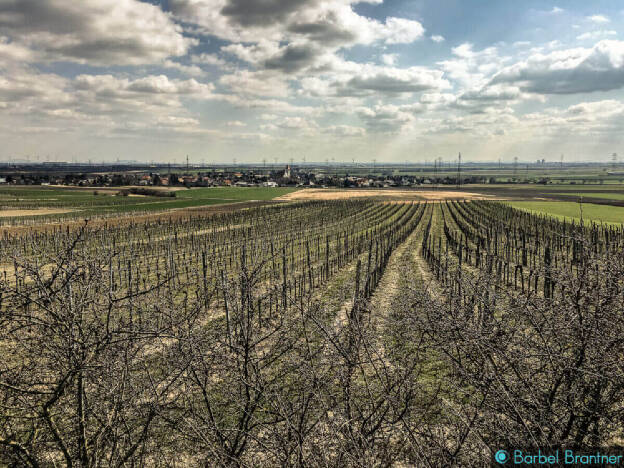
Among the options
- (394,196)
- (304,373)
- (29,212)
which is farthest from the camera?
(394,196)

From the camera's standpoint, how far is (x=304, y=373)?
153 inches

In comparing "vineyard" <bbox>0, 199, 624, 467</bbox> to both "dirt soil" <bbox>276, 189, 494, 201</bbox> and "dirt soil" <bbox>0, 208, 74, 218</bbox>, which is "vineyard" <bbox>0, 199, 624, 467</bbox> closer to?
"dirt soil" <bbox>0, 208, 74, 218</bbox>

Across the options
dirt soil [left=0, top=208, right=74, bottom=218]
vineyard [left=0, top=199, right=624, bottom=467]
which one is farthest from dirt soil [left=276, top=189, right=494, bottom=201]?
vineyard [left=0, top=199, right=624, bottom=467]

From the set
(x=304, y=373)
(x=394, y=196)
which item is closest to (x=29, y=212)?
(x=304, y=373)

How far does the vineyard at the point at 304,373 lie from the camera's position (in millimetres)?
3418

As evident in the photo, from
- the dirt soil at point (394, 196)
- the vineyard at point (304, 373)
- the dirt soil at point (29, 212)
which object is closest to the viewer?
the vineyard at point (304, 373)

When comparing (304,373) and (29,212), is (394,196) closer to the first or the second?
(29,212)

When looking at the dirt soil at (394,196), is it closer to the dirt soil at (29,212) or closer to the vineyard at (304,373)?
the dirt soil at (29,212)

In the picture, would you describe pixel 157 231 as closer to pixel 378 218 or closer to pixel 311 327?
pixel 378 218

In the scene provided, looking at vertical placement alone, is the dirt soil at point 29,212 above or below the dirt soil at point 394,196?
below

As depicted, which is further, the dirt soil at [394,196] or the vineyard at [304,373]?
the dirt soil at [394,196]

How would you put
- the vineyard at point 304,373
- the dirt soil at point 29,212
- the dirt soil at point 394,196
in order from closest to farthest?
1. the vineyard at point 304,373
2. the dirt soil at point 29,212
3. the dirt soil at point 394,196

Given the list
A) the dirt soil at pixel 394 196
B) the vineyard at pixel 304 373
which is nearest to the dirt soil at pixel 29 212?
the dirt soil at pixel 394 196

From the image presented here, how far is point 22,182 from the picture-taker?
12706 centimetres
